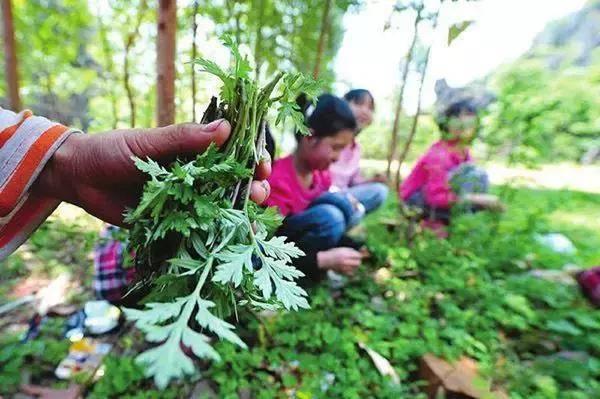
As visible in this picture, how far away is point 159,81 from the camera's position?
219 centimetres

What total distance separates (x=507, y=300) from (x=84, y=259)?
273cm

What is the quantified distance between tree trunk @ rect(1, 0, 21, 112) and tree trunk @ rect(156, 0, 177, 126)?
53.5 inches

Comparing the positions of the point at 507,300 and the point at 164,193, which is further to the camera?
the point at 507,300

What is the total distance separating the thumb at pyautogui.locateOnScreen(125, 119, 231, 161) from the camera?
85 centimetres

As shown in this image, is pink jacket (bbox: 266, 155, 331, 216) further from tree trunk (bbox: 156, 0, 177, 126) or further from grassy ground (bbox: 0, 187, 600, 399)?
tree trunk (bbox: 156, 0, 177, 126)

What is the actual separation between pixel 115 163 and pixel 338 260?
1.52m

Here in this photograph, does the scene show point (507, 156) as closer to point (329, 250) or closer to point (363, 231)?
point (363, 231)

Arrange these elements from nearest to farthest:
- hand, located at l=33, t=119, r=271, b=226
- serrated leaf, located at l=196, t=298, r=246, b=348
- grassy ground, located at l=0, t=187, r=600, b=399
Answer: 1. serrated leaf, located at l=196, t=298, r=246, b=348
2. hand, located at l=33, t=119, r=271, b=226
3. grassy ground, located at l=0, t=187, r=600, b=399

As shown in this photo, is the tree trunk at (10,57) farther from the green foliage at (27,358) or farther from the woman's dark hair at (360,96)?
the woman's dark hair at (360,96)

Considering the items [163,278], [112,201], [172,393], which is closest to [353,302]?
[172,393]

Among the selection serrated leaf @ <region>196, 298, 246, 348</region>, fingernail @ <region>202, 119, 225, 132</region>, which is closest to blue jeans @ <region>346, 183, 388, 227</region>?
fingernail @ <region>202, 119, 225, 132</region>

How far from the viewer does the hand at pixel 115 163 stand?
0.89 metres

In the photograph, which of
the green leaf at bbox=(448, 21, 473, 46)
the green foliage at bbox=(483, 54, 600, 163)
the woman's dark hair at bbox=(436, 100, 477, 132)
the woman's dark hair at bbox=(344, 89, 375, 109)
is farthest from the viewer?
the woman's dark hair at bbox=(344, 89, 375, 109)

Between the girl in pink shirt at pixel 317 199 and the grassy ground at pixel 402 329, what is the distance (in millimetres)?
206
